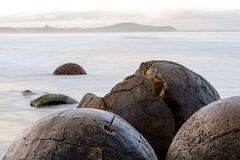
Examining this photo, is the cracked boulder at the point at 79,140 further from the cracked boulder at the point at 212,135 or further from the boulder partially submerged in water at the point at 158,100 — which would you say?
the boulder partially submerged in water at the point at 158,100

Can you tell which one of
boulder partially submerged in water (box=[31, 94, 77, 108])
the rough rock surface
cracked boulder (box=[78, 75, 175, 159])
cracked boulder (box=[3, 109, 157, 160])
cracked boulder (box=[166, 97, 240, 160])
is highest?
cracked boulder (box=[3, 109, 157, 160])

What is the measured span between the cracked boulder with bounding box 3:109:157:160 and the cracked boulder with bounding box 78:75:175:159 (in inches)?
92.7

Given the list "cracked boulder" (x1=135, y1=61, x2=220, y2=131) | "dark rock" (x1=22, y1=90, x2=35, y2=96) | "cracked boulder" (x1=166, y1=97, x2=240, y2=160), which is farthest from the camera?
"dark rock" (x1=22, y1=90, x2=35, y2=96)

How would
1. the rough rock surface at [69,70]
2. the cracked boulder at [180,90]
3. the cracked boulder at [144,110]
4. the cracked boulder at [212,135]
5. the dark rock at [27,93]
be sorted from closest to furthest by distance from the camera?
the cracked boulder at [212,135] < the cracked boulder at [144,110] < the cracked boulder at [180,90] < the dark rock at [27,93] < the rough rock surface at [69,70]

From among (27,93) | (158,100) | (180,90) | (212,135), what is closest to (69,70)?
(27,93)

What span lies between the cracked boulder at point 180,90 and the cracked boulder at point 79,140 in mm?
2725

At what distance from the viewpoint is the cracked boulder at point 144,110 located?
A: 6.10 metres

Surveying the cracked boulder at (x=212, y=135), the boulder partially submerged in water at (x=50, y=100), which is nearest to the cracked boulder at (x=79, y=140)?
the cracked boulder at (x=212, y=135)

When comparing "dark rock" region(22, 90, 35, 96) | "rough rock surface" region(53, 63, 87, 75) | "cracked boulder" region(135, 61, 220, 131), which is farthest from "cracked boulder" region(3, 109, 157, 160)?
"rough rock surface" region(53, 63, 87, 75)

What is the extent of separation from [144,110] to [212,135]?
1978 mm

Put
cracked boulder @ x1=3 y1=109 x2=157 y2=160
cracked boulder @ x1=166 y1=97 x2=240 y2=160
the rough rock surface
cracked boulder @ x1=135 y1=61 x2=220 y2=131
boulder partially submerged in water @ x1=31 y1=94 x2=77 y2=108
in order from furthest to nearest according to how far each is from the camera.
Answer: the rough rock surface → boulder partially submerged in water @ x1=31 y1=94 x2=77 y2=108 → cracked boulder @ x1=135 y1=61 x2=220 y2=131 → cracked boulder @ x1=166 y1=97 x2=240 y2=160 → cracked boulder @ x1=3 y1=109 x2=157 y2=160

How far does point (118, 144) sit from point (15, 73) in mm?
18989

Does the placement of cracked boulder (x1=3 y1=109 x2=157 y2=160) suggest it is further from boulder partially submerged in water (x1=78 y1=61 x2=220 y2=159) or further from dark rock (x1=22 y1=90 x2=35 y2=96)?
dark rock (x1=22 y1=90 x2=35 y2=96)

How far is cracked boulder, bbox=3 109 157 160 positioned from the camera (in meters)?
3.44
